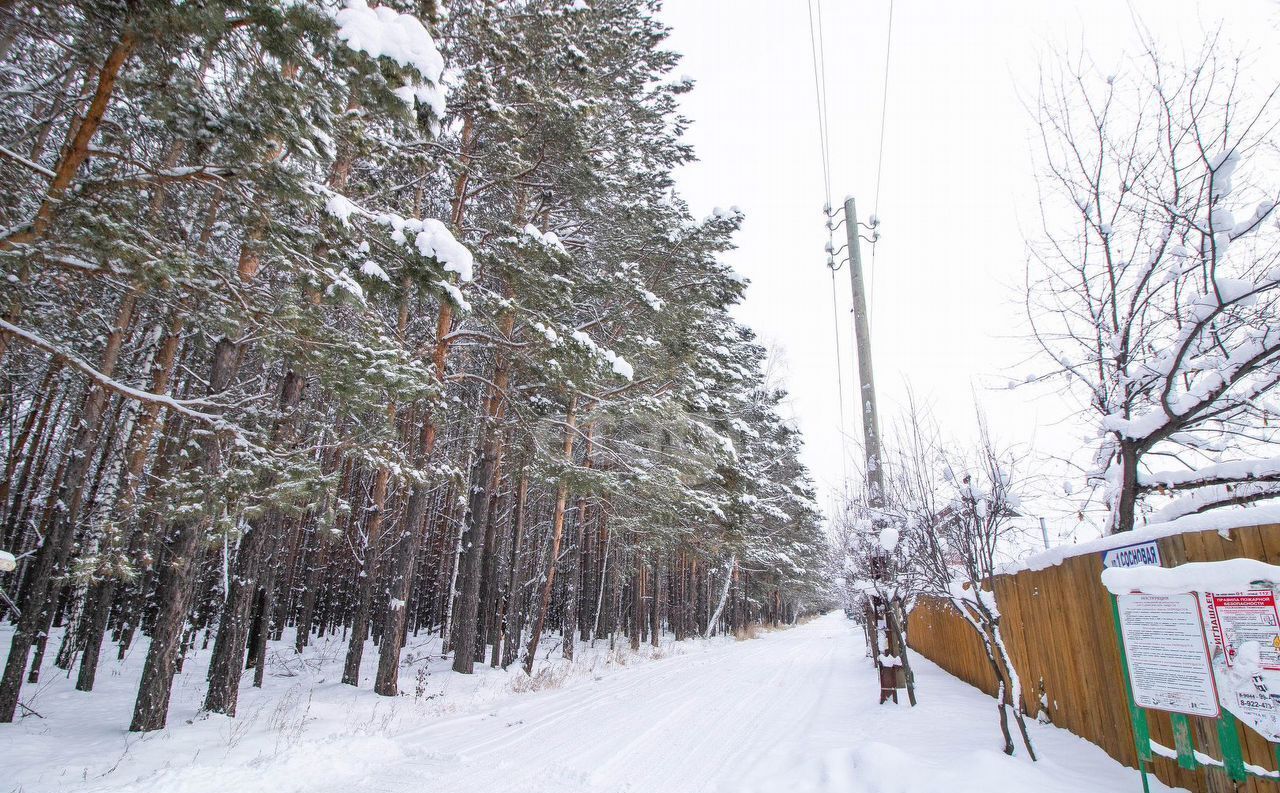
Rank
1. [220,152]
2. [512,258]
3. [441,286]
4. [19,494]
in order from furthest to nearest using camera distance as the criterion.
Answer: [19,494] < [512,258] < [441,286] < [220,152]

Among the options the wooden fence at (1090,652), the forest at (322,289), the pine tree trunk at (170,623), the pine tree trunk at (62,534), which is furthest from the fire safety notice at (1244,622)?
the pine tree trunk at (62,534)

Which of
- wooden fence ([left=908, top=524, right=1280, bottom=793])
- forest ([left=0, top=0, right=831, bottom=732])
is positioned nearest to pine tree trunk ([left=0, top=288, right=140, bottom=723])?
forest ([left=0, top=0, right=831, bottom=732])

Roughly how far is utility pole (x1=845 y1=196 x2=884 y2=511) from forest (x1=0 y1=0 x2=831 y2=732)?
3.35 metres

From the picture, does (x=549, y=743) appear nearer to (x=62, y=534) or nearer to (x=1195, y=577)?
(x=1195, y=577)

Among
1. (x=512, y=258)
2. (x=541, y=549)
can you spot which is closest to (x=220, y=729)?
(x=512, y=258)

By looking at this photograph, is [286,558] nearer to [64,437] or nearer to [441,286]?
[64,437]

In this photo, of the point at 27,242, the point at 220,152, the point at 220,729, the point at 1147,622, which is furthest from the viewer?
the point at 220,729

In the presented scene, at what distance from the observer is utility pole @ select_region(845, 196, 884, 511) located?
770 centimetres

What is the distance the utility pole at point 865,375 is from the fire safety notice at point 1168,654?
14.4 feet

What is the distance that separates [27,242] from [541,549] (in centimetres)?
1976

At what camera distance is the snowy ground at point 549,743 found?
14.9ft

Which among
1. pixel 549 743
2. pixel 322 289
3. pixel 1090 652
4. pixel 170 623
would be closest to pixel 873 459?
pixel 1090 652

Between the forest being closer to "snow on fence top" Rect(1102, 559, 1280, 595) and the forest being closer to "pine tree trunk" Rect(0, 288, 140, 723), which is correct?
"pine tree trunk" Rect(0, 288, 140, 723)

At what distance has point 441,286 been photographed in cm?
602
